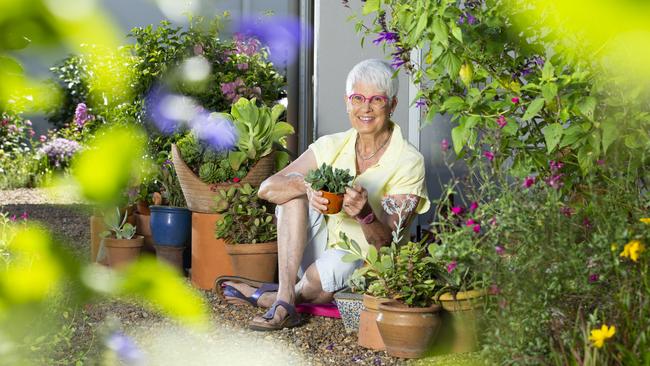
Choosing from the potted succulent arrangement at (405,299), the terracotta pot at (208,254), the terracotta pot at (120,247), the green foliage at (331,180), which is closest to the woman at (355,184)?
the green foliage at (331,180)

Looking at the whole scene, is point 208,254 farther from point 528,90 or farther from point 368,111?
point 528,90

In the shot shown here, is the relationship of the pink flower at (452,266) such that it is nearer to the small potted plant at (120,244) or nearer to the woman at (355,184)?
the woman at (355,184)

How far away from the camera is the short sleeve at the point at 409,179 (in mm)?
3650

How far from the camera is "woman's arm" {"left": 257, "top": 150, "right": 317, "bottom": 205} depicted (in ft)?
12.4

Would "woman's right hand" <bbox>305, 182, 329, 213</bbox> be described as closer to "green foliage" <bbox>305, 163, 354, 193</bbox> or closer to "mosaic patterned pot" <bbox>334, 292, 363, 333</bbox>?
"green foliage" <bbox>305, 163, 354, 193</bbox>

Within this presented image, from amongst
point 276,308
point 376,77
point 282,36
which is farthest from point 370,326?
point 282,36

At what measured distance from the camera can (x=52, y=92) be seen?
1.48 feet

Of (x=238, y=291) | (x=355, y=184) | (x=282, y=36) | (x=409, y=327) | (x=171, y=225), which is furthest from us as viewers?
(x=282, y=36)

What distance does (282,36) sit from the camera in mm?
6059

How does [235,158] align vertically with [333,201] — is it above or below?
above

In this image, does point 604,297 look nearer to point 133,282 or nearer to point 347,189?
point 347,189

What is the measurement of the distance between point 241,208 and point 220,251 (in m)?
0.24

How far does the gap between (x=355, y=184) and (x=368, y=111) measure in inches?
11.3

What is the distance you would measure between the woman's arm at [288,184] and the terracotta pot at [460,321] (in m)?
0.85
